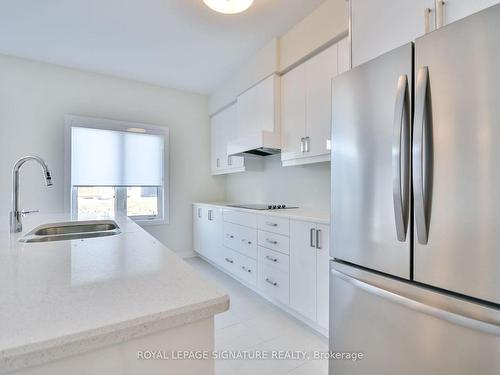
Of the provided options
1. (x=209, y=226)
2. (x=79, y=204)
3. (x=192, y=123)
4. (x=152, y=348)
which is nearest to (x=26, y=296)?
(x=152, y=348)

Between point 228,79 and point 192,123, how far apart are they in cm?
100

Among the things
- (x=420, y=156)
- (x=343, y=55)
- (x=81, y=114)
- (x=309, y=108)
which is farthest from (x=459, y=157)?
(x=81, y=114)

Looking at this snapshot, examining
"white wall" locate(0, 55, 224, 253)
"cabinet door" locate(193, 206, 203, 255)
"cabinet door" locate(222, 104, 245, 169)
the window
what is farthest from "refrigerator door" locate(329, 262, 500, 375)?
"white wall" locate(0, 55, 224, 253)

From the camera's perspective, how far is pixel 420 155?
1.01 m

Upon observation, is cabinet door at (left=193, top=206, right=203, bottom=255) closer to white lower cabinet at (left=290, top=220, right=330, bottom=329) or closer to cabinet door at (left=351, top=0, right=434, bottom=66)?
white lower cabinet at (left=290, top=220, right=330, bottom=329)

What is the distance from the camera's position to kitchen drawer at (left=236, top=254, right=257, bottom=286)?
8.81 ft

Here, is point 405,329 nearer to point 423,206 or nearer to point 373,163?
point 423,206

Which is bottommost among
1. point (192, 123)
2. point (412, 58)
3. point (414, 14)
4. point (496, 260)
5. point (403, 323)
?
point (403, 323)

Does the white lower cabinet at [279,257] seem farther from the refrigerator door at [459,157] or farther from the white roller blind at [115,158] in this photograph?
the white roller blind at [115,158]

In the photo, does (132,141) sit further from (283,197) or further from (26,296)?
(26,296)

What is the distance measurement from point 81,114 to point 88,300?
3.58 m

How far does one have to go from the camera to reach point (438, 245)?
→ 3.23 ft

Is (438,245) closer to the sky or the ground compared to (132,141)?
closer to the ground

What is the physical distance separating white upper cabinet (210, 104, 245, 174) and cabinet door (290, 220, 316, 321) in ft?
5.25
